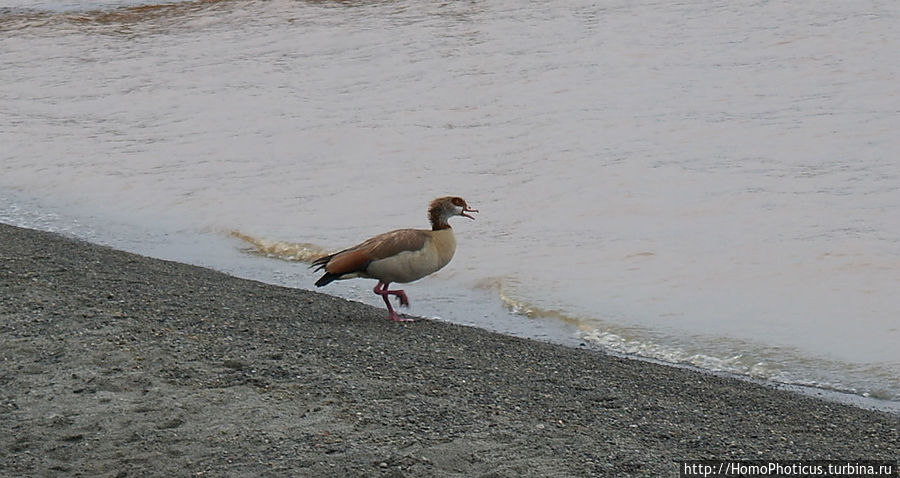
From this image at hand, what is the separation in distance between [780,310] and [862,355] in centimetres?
123

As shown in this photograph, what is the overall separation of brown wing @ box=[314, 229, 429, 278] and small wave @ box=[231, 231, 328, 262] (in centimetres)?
330

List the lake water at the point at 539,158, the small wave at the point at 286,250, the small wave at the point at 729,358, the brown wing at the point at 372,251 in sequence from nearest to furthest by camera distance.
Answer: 1. the small wave at the point at 729,358
2. the brown wing at the point at 372,251
3. the lake water at the point at 539,158
4. the small wave at the point at 286,250

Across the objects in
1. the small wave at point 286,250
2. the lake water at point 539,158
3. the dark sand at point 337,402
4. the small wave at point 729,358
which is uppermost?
the dark sand at point 337,402

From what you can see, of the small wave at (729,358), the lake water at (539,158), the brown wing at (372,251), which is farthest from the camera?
the lake water at (539,158)

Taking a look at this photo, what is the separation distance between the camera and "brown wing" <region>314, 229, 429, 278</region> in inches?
329

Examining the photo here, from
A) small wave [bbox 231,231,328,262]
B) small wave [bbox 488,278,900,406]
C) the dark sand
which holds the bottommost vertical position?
small wave [bbox 231,231,328,262]

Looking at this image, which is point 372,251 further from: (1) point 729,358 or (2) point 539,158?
(2) point 539,158

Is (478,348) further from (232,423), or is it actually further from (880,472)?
(880,472)

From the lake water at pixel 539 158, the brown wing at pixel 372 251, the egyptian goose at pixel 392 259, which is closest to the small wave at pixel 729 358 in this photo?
the lake water at pixel 539 158

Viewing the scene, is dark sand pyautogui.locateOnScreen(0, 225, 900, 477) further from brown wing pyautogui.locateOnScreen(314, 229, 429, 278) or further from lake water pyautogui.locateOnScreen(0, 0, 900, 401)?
lake water pyautogui.locateOnScreen(0, 0, 900, 401)

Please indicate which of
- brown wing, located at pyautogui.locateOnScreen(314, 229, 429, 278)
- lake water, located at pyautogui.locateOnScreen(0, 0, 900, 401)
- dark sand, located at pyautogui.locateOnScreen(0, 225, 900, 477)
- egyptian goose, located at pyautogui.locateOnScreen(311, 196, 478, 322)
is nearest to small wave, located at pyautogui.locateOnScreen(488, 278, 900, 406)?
lake water, located at pyautogui.locateOnScreen(0, 0, 900, 401)

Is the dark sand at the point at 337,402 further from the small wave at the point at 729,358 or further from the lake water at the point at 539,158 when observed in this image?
the lake water at the point at 539,158

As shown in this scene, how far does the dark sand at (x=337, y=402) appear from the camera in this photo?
18.8 ft

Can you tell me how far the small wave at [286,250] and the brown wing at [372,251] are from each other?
3.30m
